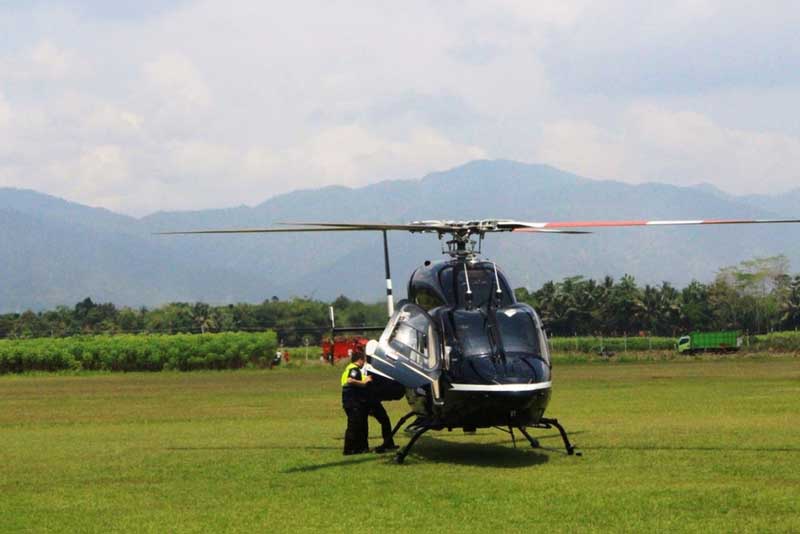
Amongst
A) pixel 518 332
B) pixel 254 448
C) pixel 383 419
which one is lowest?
pixel 254 448

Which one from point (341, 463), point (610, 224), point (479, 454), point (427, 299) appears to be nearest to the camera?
point (610, 224)

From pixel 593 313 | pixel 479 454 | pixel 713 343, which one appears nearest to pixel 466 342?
pixel 479 454

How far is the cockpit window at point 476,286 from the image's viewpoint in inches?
716

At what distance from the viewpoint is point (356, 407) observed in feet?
65.1

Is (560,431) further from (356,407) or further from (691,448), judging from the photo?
(356,407)

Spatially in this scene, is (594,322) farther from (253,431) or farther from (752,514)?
(752,514)

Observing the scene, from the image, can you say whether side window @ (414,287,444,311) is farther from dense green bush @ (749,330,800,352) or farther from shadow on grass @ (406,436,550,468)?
dense green bush @ (749,330,800,352)

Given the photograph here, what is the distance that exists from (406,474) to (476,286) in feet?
10.9

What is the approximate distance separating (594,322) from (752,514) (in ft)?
350

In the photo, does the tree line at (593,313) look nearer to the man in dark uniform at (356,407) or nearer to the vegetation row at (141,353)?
the vegetation row at (141,353)

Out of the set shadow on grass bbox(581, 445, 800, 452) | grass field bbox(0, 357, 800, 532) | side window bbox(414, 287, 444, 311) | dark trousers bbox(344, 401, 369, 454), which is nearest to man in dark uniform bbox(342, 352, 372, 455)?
dark trousers bbox(344, 401, 369, 454)

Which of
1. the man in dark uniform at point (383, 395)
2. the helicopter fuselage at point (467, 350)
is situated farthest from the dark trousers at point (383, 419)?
the helicopter fuselage at point (467, 350)

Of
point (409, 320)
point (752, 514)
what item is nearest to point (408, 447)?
point (409, 320)

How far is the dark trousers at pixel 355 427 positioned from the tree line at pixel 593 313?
224 ft
